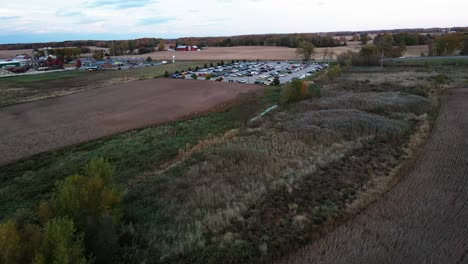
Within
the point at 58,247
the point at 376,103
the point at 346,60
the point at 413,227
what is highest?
the point at 346,60

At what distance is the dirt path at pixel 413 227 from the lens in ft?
34.4

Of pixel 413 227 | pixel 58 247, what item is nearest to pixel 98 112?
pixel 58 247

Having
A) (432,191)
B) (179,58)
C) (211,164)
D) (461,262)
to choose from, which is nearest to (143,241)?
(211,164)

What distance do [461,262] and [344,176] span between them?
6.09 meters

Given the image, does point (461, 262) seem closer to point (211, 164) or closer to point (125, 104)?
point (211, 164)

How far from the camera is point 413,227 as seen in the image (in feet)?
38.8

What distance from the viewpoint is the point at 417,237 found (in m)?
11.3

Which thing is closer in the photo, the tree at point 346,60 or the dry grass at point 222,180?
the dry grass at point 222,180

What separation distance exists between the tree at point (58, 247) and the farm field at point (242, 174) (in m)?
2.28

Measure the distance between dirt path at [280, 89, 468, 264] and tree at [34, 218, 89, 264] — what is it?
564cm

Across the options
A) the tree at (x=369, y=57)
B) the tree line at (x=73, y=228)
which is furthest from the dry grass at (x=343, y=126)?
the tree at (x=369, y=57)

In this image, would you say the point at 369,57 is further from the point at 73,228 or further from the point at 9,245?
the point at 9,245

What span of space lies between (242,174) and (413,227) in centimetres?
729

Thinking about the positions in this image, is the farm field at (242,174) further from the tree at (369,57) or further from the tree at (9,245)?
the tree at (369,57)
